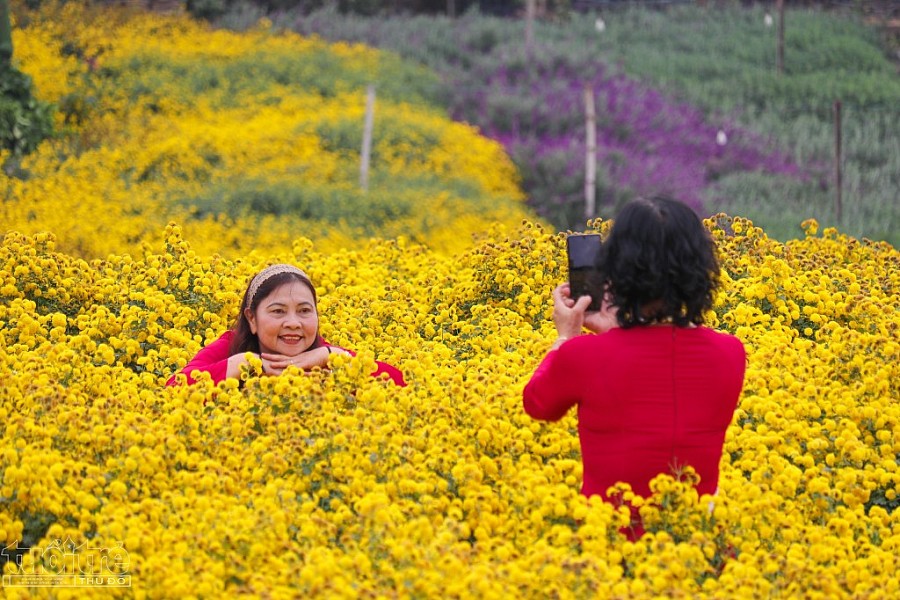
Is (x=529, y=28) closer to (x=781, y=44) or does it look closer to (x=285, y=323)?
(x=781, y=44)

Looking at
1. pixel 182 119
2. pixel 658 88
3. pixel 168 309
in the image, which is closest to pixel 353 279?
pixel 168 309

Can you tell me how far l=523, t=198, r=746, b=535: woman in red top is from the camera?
3.82m

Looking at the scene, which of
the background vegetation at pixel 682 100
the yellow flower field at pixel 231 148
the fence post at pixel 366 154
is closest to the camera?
the yellow flower field at pixel 231 148

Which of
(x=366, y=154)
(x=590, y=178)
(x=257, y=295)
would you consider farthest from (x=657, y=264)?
(x=590, y=178)

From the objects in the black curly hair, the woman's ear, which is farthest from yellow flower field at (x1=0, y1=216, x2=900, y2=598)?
the black curly hair

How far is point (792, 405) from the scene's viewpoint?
509 cm

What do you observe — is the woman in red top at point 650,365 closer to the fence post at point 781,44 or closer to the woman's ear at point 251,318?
the woman's ear at point 251,318

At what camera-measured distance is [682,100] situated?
22.8m

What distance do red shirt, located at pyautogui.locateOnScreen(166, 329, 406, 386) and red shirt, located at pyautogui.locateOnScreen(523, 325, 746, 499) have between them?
4.55 feet

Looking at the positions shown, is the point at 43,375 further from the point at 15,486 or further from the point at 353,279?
the point at 353,279

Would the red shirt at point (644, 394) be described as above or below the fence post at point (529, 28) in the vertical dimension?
above

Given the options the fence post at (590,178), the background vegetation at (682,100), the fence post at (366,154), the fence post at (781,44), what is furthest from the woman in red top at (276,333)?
the fence post at (781,44)
